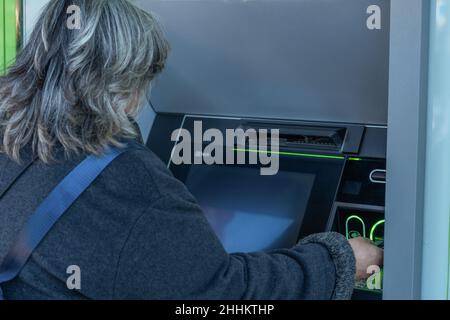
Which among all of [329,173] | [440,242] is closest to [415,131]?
[440,242]

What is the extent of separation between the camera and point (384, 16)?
1.85 meters

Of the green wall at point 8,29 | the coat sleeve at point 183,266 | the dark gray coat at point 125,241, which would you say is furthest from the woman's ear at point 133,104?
the green wall at point 8,29

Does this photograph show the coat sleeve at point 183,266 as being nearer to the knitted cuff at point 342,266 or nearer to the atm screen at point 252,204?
the knitted cuff at point 342,266

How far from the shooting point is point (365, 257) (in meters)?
1.81

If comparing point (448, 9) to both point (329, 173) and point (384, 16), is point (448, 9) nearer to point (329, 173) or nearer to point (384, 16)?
point (384, 16)

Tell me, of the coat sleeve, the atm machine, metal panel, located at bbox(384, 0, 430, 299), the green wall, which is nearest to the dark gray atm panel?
the atm machine

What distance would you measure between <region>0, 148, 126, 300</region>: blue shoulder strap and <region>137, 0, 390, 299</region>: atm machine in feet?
2.88

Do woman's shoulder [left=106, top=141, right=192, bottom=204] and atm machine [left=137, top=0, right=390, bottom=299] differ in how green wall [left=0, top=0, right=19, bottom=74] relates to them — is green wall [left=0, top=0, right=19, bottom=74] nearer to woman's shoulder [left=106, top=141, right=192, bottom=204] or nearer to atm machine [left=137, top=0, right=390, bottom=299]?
atm machine [left=137, top=0, right=390, bottom=299]

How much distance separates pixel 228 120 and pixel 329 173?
0.46 metres

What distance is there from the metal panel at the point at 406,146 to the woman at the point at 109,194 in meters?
0.13

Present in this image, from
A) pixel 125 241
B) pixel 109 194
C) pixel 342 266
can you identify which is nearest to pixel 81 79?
pixel 109 194

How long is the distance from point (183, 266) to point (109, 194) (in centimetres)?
23

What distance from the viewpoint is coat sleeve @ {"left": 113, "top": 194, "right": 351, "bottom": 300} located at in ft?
4.63

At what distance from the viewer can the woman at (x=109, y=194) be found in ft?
4.67
